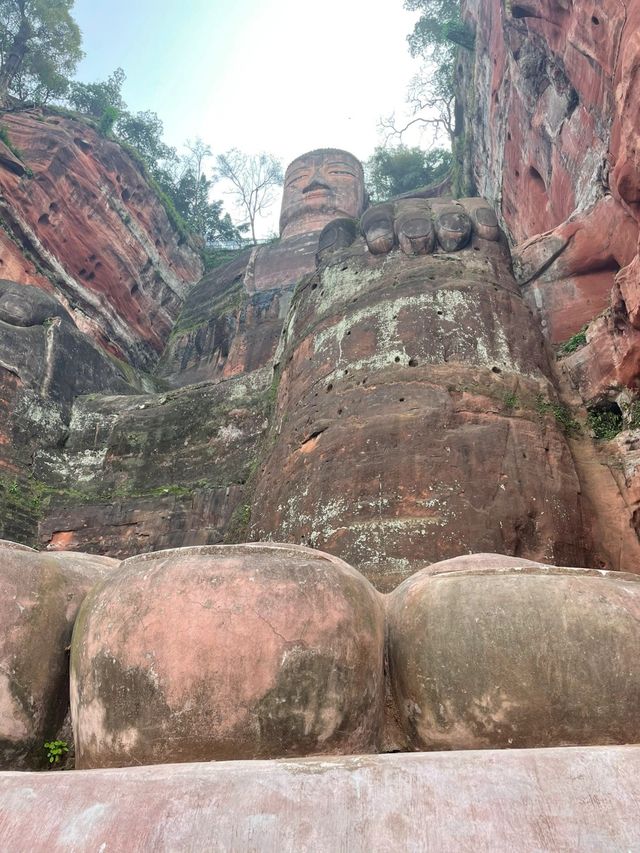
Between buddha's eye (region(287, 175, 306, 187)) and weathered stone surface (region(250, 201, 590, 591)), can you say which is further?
buddha's eye (region(287, 175, 306, 187))

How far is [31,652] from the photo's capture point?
2410 millimetres

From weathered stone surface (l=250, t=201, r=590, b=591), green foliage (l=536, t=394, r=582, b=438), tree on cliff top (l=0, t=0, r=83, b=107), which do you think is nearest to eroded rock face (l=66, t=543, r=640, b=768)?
weathered stone surface (l=250, t=201, r=590, b=591)

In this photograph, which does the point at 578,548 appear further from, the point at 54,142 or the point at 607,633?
the point at 54,142

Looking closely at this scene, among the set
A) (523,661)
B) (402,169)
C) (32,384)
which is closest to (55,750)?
(523,661)

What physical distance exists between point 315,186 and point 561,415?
2210 centimetres

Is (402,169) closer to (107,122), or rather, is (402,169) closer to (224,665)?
(107,122)

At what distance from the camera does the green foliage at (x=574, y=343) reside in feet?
26.8

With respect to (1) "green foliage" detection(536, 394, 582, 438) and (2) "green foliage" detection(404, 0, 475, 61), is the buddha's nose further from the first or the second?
(1) "green foliage" detection(536, 394, 582, 438)

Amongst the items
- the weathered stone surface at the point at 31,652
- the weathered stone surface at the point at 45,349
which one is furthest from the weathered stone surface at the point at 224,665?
Result: the weathered stone surface at the point at 45,349

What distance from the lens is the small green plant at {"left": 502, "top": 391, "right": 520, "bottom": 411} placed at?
697 cm

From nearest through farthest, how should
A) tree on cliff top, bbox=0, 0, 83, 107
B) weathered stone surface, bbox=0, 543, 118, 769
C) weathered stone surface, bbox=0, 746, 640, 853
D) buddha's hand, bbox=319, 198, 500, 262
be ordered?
weathered stone surface, bbox=0, 746, 640, 853, weathered stone surface, bbox=0, 543, 118, 769, buddha's hand, bbox=319, 198, 500, 262, tree on cliff top, bbox=0, 0, 83, 107

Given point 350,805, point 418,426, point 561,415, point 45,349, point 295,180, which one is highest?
point 295,180

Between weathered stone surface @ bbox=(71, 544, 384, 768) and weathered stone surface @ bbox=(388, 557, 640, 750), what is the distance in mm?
224

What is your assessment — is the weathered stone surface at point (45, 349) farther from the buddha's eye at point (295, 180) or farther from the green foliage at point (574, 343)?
the buddha's eye at point (295, 180)
